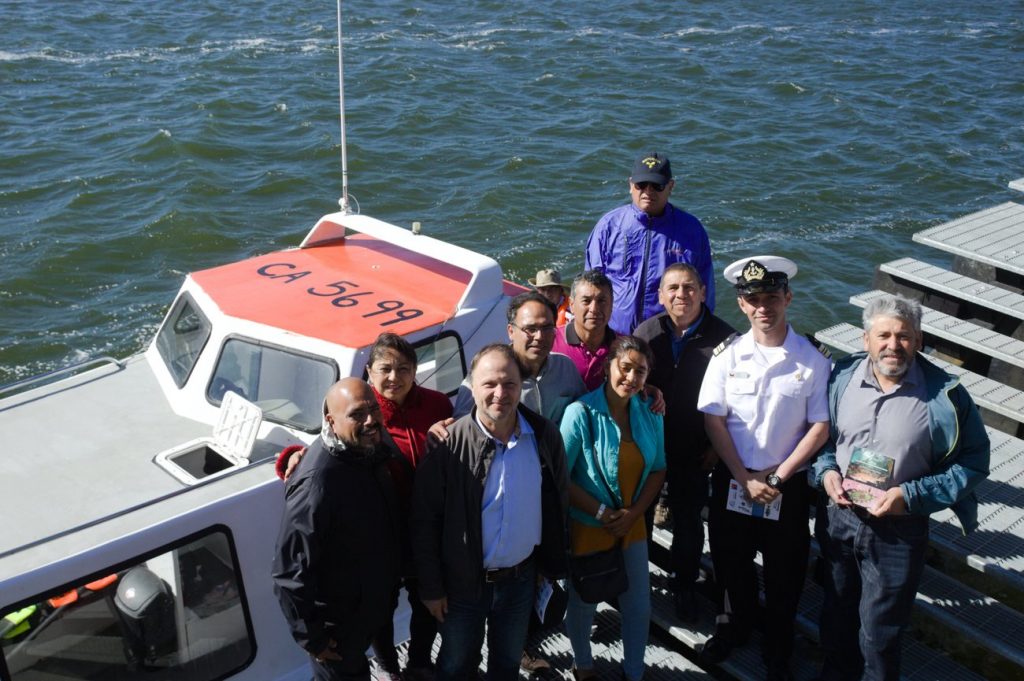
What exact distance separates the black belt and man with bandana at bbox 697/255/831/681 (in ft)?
3.65

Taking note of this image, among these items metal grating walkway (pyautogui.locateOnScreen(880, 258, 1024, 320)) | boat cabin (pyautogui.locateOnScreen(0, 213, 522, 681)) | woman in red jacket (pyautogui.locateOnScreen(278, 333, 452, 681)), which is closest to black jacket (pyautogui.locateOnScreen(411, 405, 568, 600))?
woman in red jacket (pyautogui.locateOnScreen(278, 333, 452, 681))

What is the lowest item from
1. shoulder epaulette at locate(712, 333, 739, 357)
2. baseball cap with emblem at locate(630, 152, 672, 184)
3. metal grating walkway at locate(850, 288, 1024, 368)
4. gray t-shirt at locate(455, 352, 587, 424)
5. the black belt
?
metal grating walkway at locate(850, 288, 1024, 368)

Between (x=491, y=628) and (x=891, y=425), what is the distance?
1.95 metres

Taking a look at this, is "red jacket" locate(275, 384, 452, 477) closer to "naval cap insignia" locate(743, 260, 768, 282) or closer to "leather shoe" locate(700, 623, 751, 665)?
"naval cap insignia" locate(743, 260, 768, 282)

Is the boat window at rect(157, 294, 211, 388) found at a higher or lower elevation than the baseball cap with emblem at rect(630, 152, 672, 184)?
lower

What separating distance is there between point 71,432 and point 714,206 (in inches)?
497

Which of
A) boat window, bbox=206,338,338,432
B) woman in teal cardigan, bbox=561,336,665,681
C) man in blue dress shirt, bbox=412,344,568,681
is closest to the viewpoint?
man in blue dress shirt, bbox=412,344,568,681

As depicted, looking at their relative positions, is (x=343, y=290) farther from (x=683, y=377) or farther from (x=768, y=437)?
(x=768, y=437)

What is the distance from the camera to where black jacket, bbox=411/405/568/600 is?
166 inches

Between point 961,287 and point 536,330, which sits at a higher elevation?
point 536,330

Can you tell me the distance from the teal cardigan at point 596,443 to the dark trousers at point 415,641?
87 cm

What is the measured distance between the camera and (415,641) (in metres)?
4.97

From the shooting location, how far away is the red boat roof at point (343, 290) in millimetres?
5711

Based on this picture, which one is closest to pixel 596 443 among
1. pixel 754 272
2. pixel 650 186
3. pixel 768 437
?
pixel 768 437
